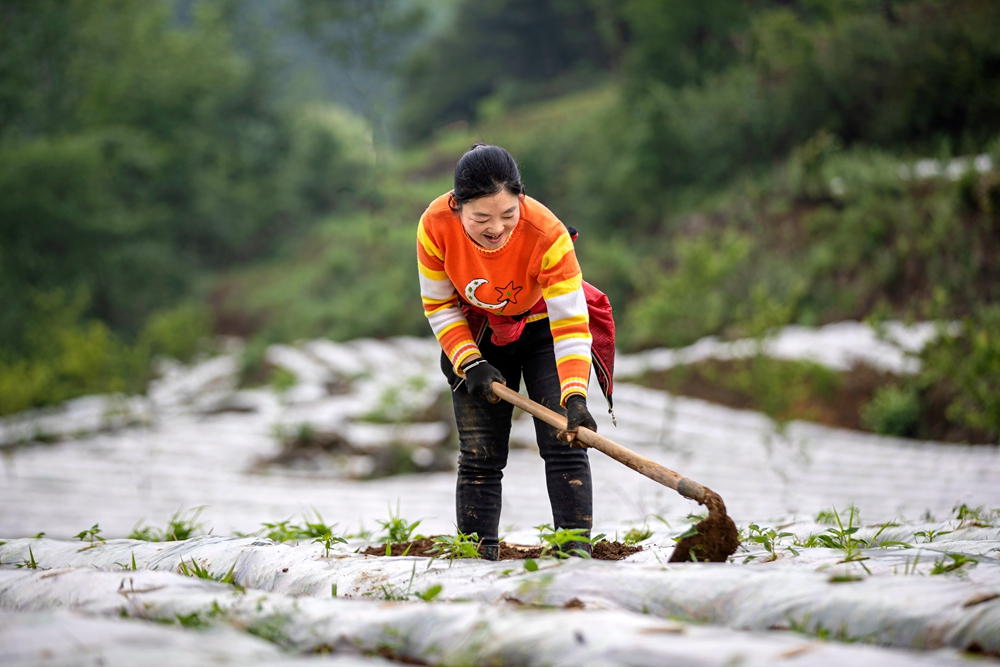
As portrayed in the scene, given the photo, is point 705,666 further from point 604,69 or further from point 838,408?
point 604,69

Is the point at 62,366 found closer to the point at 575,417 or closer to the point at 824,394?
the point at 824,394

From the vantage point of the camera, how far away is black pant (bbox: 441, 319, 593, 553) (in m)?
2.26

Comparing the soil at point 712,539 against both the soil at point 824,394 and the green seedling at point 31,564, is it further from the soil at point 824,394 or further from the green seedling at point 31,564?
the soil at point 824,394

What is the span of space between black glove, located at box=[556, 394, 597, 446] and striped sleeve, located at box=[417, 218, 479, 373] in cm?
37

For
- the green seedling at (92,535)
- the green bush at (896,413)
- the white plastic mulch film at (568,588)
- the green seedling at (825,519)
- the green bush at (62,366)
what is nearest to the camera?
the white plastic mulch film at (568,588)

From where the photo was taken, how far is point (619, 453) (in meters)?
2.05

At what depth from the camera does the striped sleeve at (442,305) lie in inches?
92.0

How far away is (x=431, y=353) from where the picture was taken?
1359 centimetres

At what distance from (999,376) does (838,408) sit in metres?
2.47

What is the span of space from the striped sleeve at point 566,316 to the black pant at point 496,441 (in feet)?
0.50

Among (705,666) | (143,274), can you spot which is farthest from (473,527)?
(143,274)

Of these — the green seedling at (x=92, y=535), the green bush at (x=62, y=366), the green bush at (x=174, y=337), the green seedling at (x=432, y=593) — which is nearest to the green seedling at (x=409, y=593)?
the green seedling at (x=432, y=593)

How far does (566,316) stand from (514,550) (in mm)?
874

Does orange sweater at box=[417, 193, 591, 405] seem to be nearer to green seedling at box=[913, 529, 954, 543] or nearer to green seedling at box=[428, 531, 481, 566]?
green seedling at box=[428, 531, 481, 566]
